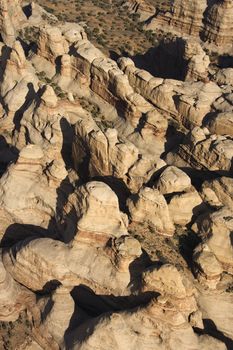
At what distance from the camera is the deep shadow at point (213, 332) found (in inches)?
1254

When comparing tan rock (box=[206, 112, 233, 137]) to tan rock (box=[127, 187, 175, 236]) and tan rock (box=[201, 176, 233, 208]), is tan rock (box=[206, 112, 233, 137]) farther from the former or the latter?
tan rock (box=[127, 187, 175, 236])

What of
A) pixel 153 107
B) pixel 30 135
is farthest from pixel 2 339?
pixel 153 107

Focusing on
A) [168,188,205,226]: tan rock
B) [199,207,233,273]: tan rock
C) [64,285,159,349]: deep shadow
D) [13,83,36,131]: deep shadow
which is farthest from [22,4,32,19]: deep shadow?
[64,285,159,349]: deep shadow

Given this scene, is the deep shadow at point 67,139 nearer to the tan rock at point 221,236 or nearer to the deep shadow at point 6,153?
the deep shadow at point 6,153

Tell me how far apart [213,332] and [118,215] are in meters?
9.29

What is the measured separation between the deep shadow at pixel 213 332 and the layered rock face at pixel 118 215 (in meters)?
0.07

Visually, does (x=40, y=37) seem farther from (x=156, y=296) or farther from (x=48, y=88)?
(x=156, y=296)

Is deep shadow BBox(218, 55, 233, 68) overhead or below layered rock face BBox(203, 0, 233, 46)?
below

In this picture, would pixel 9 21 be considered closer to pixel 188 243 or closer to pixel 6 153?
pixel 6 153

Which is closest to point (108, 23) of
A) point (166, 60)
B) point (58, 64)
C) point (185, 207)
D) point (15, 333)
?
point (166, 60)

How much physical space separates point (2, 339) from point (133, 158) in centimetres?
1591

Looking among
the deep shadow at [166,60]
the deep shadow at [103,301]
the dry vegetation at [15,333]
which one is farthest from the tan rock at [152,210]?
the deep shadow at [166,60]

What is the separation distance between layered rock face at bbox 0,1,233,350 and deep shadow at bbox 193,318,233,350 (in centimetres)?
7

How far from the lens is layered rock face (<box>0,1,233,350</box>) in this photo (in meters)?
30.9
